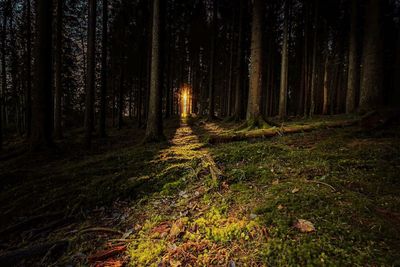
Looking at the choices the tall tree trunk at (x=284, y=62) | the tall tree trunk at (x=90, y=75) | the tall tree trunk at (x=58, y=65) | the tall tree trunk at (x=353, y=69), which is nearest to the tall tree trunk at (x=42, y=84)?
the tall tree trunk at (x=90, y=75)

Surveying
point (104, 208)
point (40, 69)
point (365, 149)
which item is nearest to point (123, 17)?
point (40, 69)

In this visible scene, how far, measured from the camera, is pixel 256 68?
870 cm

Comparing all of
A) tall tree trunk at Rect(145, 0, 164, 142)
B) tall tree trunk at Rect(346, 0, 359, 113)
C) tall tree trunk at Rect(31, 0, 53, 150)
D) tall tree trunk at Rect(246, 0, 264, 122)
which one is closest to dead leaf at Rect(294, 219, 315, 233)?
tall tree trunk at Rect(246, 0, 264, 122)

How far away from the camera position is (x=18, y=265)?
10.2 ft

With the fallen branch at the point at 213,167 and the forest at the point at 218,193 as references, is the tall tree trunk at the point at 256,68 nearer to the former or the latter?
the forest at the point at 218,193

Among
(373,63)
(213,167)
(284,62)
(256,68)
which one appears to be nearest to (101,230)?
(213,167)

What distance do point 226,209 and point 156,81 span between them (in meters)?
7.16

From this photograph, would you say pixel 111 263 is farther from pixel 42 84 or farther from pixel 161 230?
pixel 42 84

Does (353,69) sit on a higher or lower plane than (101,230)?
higher

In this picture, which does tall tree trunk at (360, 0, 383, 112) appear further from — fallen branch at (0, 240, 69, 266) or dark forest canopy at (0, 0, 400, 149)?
fallen branch at (0, 240, 69, 266)

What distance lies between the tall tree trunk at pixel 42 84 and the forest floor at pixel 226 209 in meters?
2.93

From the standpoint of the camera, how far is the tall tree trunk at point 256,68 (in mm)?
8656

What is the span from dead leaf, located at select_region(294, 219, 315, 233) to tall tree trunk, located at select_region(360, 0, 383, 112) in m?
7.38

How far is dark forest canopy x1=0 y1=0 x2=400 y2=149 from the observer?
898 centimetres
